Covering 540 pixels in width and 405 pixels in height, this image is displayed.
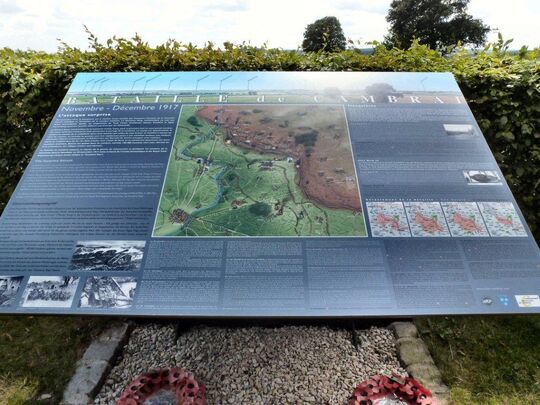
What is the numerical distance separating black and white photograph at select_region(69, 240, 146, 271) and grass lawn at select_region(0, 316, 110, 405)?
1.41m

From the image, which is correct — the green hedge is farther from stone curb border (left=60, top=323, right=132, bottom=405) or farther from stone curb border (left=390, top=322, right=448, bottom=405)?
stone curb border (left=60, top=323, right=132, bottom=405)

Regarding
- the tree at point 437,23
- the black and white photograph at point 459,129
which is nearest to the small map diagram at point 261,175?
the black and white photograph at point 459,129

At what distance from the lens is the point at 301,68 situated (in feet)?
15.5

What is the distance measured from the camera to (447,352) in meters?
3.72

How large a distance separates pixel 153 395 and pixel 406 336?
2414mm

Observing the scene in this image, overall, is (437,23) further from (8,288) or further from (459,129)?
(8,288)

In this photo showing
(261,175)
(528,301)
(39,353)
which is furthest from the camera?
(39,353)

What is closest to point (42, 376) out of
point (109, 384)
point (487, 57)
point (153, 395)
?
point (109, 384)

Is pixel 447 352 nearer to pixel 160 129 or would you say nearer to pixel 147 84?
pixel 160 129

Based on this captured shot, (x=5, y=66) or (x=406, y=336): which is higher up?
(x=5, y=66)

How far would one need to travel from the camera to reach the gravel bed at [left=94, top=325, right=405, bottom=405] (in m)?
3.36

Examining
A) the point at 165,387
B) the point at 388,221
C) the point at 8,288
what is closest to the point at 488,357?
the point at 388,221

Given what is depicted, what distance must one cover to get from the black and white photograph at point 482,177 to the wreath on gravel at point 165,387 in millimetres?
2566

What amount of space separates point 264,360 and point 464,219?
2135 mm
